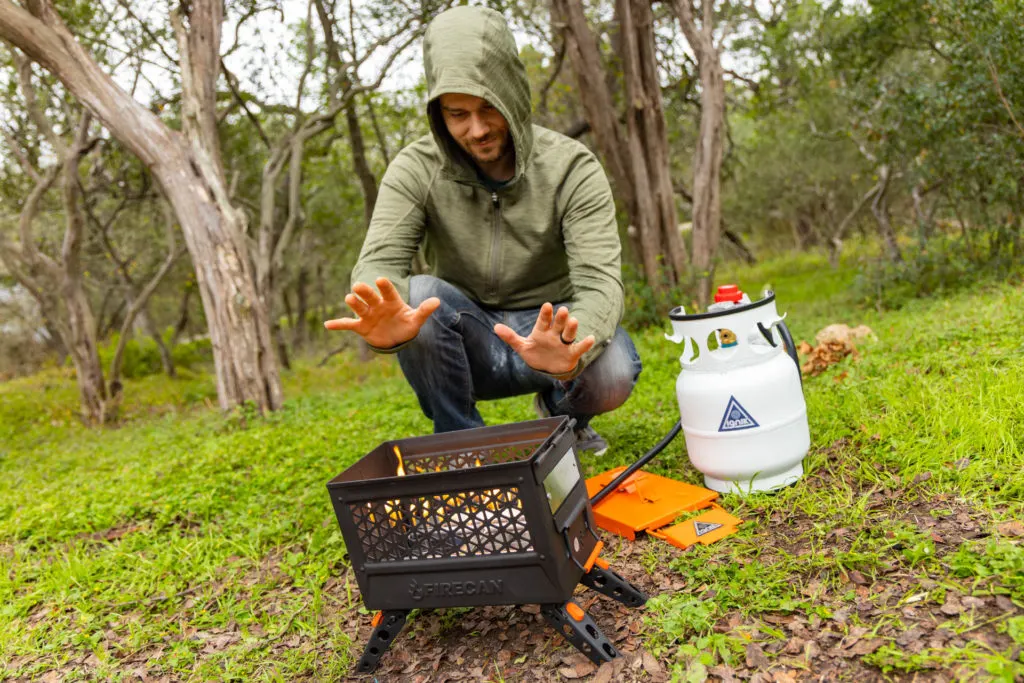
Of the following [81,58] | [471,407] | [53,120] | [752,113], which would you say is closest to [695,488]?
[471,407]

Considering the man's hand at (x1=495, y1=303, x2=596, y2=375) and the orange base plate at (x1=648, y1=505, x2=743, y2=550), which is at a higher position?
the man's hand at (x1=495, y1=303, x2=596, y2=375)

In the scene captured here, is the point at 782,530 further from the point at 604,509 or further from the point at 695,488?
the point at 604,509

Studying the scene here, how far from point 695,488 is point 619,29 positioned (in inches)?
245

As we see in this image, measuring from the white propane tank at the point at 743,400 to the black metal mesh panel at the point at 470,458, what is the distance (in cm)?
63

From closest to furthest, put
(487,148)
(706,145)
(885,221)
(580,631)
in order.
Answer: (580,631)
(487,148)
(706,145)
(885,221)

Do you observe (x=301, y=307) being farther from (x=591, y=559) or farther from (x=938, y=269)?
(x=591, y=559)

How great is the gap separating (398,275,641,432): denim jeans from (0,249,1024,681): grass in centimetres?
38

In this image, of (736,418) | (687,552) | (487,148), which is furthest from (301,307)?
(687,552)

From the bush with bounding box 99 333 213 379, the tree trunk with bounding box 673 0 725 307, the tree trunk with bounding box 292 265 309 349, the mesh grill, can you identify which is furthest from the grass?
the tree trunk with bounding box 292 265 309 349

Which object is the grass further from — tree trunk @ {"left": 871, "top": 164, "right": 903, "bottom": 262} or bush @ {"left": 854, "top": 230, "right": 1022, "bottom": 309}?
tree trunk @ {"left": 871, "top": 164, "right": 903, "bottom": 262}

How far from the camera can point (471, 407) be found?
9.49 feet

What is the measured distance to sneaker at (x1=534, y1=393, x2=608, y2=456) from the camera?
311cm

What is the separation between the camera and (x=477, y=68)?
2.31 m

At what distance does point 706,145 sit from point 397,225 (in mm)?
5459
